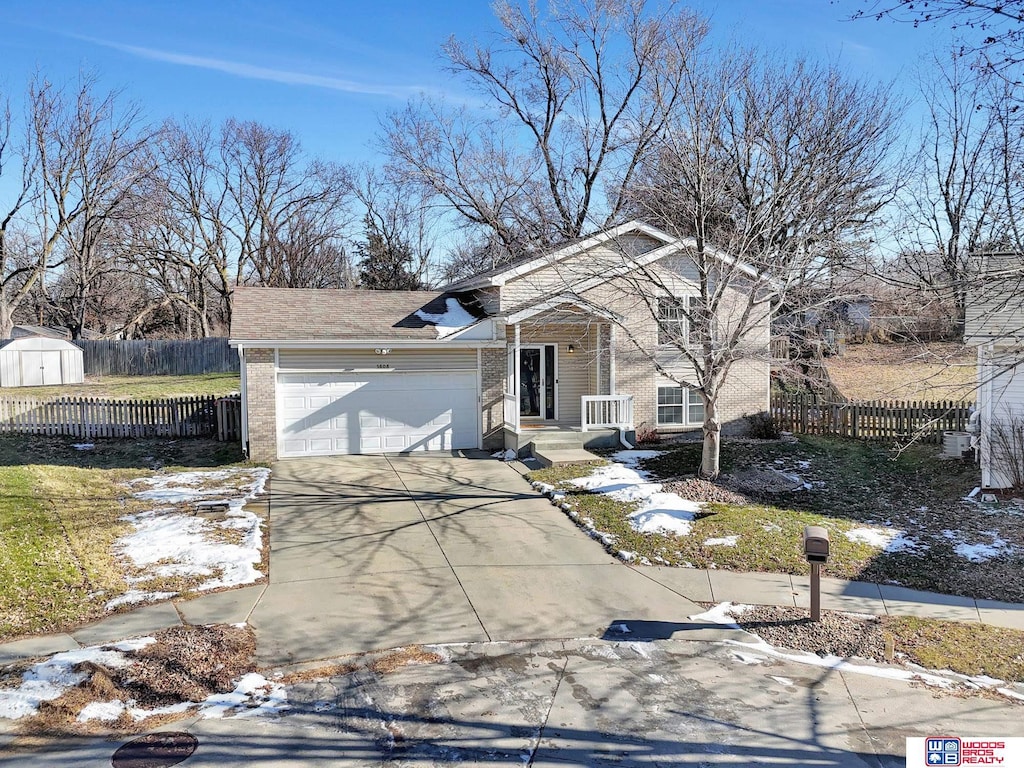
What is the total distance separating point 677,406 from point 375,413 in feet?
25.0

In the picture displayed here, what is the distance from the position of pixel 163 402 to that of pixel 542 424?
1004 centimetres

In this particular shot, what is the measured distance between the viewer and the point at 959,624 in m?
6.96

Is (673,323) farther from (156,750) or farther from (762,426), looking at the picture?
(156,750)

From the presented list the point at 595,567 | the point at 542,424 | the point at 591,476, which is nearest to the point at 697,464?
the point at 591,476

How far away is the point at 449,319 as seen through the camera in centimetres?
1725

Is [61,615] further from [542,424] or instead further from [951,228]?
[951,228]

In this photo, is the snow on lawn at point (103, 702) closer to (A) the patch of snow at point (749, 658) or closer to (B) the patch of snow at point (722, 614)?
(A) the patch of snow at point (749, 658)

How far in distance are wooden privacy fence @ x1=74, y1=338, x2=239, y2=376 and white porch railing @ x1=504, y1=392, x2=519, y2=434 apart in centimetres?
2197

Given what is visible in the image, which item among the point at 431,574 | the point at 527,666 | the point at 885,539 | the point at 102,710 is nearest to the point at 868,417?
the point at 885,539

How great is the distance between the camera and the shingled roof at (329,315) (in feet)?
49.5

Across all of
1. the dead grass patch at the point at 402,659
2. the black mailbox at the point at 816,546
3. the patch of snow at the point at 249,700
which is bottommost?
the dead grass patch at the point at 402,659

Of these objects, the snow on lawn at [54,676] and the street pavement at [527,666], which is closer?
the street pavement at [527,666]

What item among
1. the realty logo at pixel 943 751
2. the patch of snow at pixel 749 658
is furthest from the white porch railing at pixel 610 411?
the realty logo at pixel 943 751

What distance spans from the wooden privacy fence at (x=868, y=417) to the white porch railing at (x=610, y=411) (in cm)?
434
